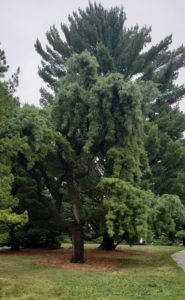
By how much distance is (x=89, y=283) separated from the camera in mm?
10945

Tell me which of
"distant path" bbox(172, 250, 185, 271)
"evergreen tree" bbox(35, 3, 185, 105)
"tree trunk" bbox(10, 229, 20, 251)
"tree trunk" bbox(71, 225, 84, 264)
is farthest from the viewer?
"evergreen tree" bbox(35, 3, 185, 105)

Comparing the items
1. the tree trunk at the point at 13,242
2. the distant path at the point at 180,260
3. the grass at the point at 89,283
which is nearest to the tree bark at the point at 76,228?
the grass at the point at 89,283

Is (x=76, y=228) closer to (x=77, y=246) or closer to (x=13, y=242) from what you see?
(x=77, y=246)

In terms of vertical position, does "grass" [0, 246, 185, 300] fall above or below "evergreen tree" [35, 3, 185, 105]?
below

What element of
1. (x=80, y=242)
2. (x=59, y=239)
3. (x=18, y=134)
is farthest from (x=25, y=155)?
(x=59, y=239)

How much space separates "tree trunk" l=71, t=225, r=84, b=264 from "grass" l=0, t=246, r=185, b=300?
6.06 ft

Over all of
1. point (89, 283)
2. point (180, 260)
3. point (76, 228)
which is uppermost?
point (76, 228)

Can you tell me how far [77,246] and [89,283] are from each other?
5668mm

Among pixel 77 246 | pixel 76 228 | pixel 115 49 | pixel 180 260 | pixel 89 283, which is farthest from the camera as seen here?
pixel 115 49

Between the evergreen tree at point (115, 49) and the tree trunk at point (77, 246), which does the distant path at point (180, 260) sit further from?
the evergreen tree at point (115, 49)

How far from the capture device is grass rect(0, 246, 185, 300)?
9062 millimetres

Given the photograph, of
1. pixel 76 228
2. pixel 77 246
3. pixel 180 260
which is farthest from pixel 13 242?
pixel 180 260

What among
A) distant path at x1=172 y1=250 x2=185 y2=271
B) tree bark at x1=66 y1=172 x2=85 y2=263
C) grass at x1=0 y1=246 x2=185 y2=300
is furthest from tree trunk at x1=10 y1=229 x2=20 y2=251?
distant path at x1=172 y1=250 x2=185 y2=271

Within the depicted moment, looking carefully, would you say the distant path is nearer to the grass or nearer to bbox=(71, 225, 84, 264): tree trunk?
the grass
